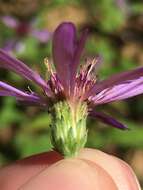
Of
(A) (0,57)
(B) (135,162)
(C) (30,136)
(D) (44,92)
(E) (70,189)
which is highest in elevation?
(A) (0,57)

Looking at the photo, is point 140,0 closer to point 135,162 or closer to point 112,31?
point 112,31

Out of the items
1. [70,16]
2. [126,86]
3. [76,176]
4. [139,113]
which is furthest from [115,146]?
[76,176]

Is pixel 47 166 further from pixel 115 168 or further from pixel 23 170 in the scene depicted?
pixel 115 168

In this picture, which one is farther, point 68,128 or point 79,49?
point 68,128

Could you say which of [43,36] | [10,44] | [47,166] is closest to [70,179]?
[47,166]

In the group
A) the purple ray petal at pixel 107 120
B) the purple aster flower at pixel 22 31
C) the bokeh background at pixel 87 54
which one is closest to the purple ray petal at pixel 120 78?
the purple ray petal at pixel 107 120

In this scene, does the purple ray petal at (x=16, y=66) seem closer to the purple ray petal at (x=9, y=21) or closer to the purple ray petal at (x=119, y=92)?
the purple ray petal at (x=119, y=92)
